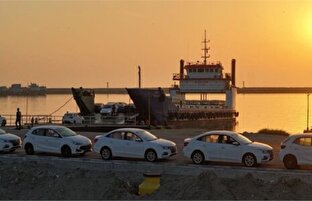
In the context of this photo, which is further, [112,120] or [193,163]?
[112,120]

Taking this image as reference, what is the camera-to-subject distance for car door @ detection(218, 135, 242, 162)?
21062mm

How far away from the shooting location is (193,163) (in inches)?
871

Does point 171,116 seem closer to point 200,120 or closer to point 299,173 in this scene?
point 200,120

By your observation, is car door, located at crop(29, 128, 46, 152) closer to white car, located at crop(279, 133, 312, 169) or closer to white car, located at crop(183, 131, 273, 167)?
white car, located at crop(183, 131, 273, 167)

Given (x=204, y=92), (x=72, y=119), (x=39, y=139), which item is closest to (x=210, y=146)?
(x=39, y=139)

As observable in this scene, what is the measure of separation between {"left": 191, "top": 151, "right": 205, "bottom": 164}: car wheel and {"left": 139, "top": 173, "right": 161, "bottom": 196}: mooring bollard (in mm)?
4852

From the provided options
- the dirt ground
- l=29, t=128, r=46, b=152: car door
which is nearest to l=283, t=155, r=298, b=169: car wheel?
the dirt ground

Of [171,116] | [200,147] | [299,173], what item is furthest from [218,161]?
[171,116]

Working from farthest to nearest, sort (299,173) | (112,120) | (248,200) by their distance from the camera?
(112,120)
(299,173)
(248,200)

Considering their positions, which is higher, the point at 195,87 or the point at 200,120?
the point at 195,87

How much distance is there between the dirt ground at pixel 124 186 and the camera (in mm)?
15711

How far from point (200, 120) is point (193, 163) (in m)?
45.2

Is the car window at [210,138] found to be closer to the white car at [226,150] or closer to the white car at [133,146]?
the white car at [226,150]

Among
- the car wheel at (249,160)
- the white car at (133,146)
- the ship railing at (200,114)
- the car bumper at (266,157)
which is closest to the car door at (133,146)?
the white car at (133,146)
